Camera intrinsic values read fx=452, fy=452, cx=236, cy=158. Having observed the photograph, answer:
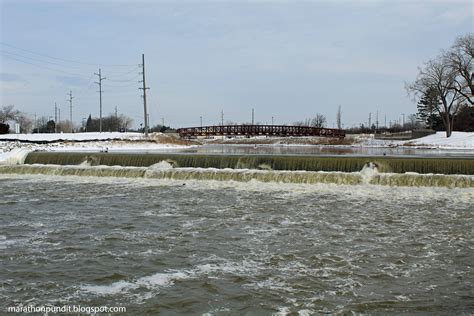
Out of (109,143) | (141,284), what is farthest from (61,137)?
(141,284)

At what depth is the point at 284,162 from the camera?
20.0m

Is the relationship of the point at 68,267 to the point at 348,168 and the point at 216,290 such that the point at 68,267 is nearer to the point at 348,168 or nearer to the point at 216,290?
the point at 216,290

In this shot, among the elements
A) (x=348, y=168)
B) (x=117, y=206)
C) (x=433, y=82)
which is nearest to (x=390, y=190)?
(x=348, y=168)

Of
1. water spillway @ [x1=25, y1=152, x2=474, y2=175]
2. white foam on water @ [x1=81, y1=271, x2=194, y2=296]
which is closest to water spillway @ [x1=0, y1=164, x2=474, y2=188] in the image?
water spillway @ [x1=25, y1=152, x2=474, y2=175]

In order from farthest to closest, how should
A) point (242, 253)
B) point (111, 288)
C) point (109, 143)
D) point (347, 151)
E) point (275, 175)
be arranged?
point (109, 143)
point (347, 151)
point (275, 175)
point (242, 253)
point (111, 288)

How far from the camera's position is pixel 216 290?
6352 mm

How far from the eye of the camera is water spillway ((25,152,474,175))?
1792 centimetres

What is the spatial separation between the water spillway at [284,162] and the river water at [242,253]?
3.14 metres

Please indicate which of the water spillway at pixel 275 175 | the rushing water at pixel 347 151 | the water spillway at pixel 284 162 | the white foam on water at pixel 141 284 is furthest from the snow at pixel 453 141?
the white foam on water at pixel 141 284

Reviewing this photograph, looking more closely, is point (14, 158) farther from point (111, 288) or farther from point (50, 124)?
point (50, 124)

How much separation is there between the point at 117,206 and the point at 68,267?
5947mm

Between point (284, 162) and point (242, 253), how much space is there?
474 inches

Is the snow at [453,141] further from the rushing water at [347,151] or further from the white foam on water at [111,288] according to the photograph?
the white foam on water at [111,288]

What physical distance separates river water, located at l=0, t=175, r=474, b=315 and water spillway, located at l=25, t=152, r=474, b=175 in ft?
10.3
